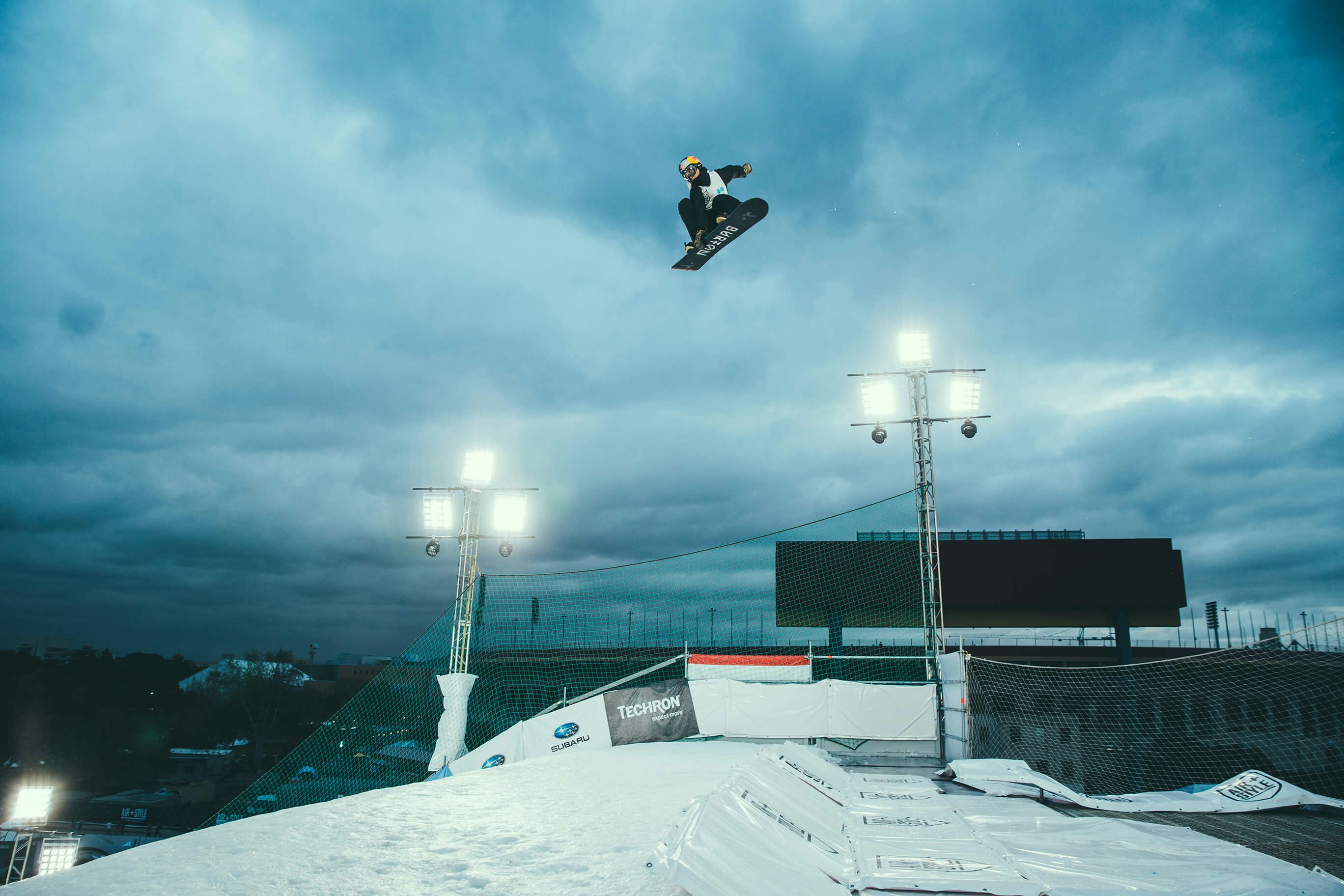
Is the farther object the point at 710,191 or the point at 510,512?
the point at 510,512

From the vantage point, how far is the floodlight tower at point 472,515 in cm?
1298

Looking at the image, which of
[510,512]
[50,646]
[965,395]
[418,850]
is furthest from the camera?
[50,646]

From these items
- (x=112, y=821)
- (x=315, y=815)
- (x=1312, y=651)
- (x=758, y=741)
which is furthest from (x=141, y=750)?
(x=1312, y=651)

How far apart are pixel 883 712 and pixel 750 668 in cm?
224

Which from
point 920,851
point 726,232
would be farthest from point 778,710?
point 726,232

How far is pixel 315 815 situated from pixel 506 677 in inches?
359

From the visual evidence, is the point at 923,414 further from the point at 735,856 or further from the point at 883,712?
the point at 735,856

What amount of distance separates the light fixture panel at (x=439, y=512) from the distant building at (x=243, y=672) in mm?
47377

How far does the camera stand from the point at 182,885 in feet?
9.76

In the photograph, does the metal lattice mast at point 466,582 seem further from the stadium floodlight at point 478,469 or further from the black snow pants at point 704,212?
the black snow pants at point 704,212

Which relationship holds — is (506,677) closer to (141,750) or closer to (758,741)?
(758,741)

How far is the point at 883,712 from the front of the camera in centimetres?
1080

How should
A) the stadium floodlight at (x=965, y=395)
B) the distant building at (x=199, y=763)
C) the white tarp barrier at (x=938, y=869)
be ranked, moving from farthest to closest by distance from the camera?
1. the distant building at (x=199, y=763)
2. the stadium floodlight at (x=965, y=395)
3. the white tarp barrier at (x=938, y=869)

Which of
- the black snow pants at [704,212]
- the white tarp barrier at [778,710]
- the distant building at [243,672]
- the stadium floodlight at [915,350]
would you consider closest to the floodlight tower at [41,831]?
the white tarp barrier at [778,710]
